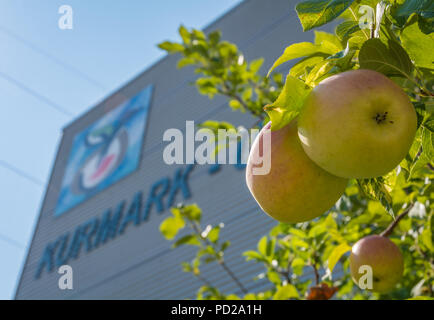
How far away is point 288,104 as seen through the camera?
93 centimetres

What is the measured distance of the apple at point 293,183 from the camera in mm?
1007

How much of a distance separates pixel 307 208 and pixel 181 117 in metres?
10.5

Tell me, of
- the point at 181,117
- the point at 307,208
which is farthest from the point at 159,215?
the point at 307,208

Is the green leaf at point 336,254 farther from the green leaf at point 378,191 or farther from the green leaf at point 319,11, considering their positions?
the green leaf at point 319,11

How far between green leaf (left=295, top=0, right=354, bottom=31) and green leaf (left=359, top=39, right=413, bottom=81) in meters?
0.10

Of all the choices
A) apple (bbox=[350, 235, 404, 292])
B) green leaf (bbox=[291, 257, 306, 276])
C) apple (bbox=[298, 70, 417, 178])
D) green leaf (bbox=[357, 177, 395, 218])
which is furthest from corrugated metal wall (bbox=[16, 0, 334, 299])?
apple (bbox=[298, 70, 417, 178])

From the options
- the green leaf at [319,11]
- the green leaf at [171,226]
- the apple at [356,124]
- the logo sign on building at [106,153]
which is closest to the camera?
the apple at [356,124]

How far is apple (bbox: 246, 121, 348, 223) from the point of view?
3.30 ft

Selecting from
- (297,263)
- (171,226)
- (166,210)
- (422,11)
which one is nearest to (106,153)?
(166,210)

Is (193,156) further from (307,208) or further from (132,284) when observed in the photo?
(307,208)

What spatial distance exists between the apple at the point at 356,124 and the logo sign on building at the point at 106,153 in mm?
10974

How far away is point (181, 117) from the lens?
37.4 feet

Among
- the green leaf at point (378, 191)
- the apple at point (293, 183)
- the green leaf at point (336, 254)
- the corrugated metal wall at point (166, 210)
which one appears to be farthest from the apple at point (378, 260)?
the corrugated metal wall at point (166, 210)

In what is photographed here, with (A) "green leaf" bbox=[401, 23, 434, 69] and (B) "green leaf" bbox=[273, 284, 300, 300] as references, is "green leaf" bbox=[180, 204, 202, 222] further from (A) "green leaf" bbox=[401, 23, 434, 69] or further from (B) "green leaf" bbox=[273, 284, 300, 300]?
(A) "green leaf" bbox=[401, 23, 434, 69]
